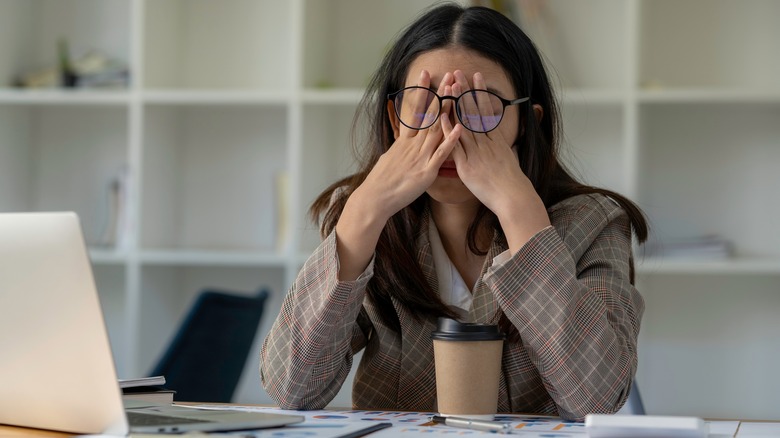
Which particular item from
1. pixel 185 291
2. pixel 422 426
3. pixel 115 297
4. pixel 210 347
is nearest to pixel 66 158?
pixel 115 297

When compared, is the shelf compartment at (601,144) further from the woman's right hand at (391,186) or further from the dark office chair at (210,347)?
the woman's right hand at (391,186)

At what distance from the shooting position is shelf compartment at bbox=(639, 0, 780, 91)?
2967 mm

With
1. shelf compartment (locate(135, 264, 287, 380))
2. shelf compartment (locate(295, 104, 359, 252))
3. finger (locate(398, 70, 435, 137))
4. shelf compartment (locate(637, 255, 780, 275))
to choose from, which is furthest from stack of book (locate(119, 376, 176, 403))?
shelf compartment (locate(135, 264, 287, 380))

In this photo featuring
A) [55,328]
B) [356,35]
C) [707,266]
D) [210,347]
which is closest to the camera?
[55,328]

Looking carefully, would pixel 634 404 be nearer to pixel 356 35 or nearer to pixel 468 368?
pixel 468 368

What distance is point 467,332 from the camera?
3.61 feet

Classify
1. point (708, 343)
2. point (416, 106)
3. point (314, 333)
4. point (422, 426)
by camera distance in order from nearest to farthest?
point (422, 426), point (314, 333), point (416, 106), point (708, 343)

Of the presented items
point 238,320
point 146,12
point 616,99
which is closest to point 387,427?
point 238,320

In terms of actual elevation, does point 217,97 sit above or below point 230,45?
below

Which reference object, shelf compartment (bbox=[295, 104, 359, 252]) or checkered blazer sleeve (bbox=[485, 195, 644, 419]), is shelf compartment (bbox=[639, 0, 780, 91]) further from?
checkered blazer sleeve (bbox=[485, 195, 644, 419])

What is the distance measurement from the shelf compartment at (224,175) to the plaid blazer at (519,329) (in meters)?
1.77

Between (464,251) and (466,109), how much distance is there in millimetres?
258

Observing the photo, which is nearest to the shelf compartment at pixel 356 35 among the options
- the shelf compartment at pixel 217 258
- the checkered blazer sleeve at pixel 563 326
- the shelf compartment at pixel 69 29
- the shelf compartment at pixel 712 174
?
the shelf compartment at pixel 217 258

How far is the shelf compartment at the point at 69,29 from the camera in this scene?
330cm
